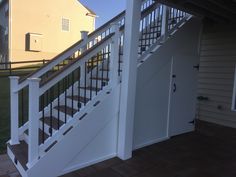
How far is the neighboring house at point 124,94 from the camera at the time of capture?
272cm

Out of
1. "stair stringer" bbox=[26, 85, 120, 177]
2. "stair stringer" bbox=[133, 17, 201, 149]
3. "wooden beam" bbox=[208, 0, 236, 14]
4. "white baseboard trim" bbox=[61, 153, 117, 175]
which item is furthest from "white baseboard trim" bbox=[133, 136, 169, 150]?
"wooden beam" bbox=[208, 0, 236, 14]

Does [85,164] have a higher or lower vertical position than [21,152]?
lower

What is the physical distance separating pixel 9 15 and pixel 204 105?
1123 centimetres

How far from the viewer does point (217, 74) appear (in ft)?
17.1

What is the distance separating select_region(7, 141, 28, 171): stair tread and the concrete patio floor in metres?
0.17

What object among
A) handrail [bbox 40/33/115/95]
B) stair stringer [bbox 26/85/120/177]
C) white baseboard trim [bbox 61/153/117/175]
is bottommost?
white baseboard trim [bbox 61/153/117/175]

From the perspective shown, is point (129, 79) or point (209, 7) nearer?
point (129, 79)

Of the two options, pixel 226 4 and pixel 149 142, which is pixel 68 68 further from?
pixel 226 4

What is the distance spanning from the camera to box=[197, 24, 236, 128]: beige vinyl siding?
4.98 metres

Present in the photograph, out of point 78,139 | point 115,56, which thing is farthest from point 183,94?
point 78,139

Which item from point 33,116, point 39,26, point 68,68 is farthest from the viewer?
point 39,26

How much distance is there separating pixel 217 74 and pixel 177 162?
2843 mm

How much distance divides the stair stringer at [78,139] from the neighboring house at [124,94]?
0.01 metres

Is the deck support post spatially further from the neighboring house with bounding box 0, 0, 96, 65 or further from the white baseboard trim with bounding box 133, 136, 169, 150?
the neighboring house with bounding box 0, 0, 96, 65
